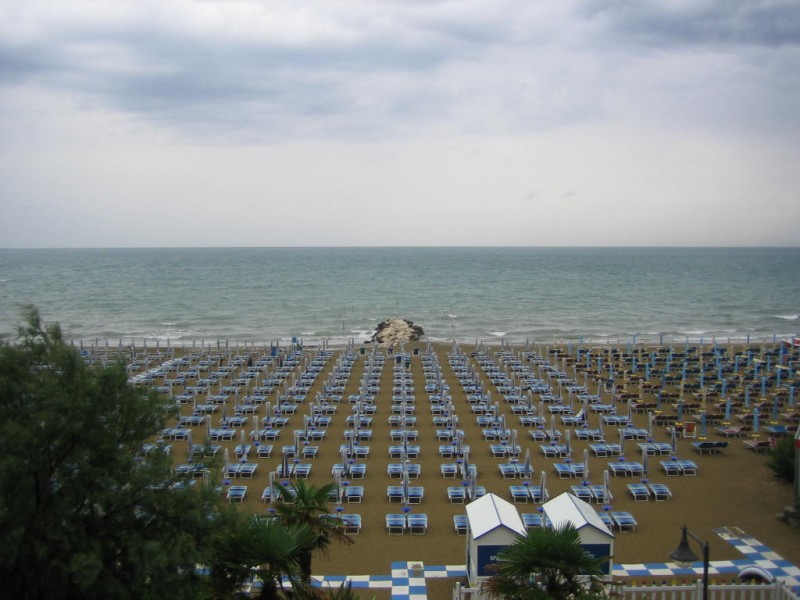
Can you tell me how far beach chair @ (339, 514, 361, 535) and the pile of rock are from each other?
79.5ft

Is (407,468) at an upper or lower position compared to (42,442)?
lower

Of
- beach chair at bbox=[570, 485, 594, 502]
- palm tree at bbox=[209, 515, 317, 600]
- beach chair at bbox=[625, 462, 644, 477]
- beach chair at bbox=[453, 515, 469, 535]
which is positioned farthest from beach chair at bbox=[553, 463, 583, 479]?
palm tree at bbox=[209, 515, 317, 600]

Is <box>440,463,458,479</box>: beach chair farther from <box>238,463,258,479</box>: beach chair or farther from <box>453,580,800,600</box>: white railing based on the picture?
<box>453,580,800,600</box>: white railing

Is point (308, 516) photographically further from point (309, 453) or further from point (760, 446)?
point (760, 446)

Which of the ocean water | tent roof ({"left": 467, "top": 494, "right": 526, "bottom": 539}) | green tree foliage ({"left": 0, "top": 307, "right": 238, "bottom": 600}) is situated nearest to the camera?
green tree foliage ({"left": 0, "top": 307, "right": 238, "bottom": 600})

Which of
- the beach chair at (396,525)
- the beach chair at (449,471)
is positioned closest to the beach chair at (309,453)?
the beach chair at (449,471)

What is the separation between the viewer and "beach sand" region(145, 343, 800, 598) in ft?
38.7

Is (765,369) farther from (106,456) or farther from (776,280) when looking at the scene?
(776,280)

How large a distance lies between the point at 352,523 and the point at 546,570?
7.15 m

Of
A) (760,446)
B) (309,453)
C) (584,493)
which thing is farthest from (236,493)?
(760,446)

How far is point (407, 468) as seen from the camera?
Result: 15.9m

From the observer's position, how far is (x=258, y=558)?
6.42 meters

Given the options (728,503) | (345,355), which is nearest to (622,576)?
(728,503)

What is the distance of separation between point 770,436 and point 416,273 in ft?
313
